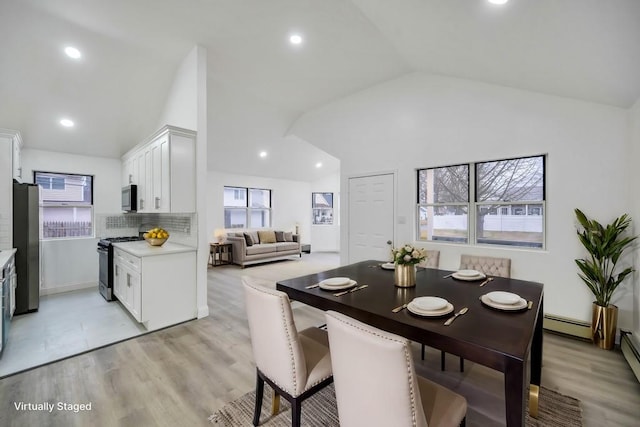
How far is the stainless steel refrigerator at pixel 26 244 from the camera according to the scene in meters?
3.54

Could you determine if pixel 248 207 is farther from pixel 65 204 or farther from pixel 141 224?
pixel 65 204

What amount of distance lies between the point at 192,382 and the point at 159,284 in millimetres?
1381

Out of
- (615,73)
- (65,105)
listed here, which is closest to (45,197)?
(65,105)

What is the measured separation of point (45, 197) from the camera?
4.61 m

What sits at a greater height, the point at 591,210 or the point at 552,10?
the point at 552,10

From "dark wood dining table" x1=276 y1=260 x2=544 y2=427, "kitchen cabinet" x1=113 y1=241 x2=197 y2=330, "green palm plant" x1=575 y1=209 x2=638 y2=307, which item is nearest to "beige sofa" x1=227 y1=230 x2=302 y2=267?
"kitchen cabinet" x1=113 y1=241 x2=197 y2=330

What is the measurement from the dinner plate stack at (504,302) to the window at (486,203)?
89.8 inches

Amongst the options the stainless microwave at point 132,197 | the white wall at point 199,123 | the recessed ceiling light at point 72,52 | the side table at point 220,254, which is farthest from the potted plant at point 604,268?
the side table at point 220,254

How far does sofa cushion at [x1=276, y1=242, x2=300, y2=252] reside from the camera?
774cm

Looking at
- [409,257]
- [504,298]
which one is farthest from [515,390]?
[409,257]

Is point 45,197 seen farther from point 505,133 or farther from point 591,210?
point 591,210

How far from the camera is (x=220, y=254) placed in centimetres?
712

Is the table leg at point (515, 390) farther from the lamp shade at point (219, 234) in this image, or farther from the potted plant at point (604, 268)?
the lamp shade at point (219, 234)

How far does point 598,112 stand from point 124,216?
22.9 ft
